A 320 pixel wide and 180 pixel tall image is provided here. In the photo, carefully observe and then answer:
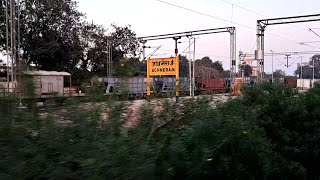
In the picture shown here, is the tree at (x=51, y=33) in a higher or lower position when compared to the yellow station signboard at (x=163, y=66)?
higher

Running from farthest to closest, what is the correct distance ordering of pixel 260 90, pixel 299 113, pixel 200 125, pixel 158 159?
pixel 260 90 → pixel 299 113 → pixel 200 125 → pixel 158 159

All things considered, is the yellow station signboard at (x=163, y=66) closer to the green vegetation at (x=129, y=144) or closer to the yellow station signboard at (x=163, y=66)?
the yellow station signboard at (x=163, y=66)

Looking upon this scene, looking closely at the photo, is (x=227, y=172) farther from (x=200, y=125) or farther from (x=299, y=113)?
(x=299, y=113)

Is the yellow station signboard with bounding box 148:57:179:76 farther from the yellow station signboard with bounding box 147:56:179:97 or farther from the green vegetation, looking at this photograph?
the green vegetation

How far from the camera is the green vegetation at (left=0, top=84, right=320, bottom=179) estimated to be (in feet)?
6.82

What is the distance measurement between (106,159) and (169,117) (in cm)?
129

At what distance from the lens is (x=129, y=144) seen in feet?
7.65

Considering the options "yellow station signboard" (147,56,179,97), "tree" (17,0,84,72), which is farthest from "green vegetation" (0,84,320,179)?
"tree" (17,0,84,72)

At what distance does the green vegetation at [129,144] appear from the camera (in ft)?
6.82

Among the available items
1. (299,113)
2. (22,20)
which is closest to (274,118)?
(299,113)

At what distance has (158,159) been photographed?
2.51 meters

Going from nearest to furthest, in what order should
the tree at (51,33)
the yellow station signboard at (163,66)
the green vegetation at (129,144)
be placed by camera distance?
1. the green vegetation at (129,144)
2. the yellow station signboard at (163,66)
3. the tree at (51,33)

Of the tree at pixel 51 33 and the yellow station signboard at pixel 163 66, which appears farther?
the tree at pixel 51 33

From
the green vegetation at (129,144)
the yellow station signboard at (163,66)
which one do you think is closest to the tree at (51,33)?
the yellow station signboard at (163,66)
